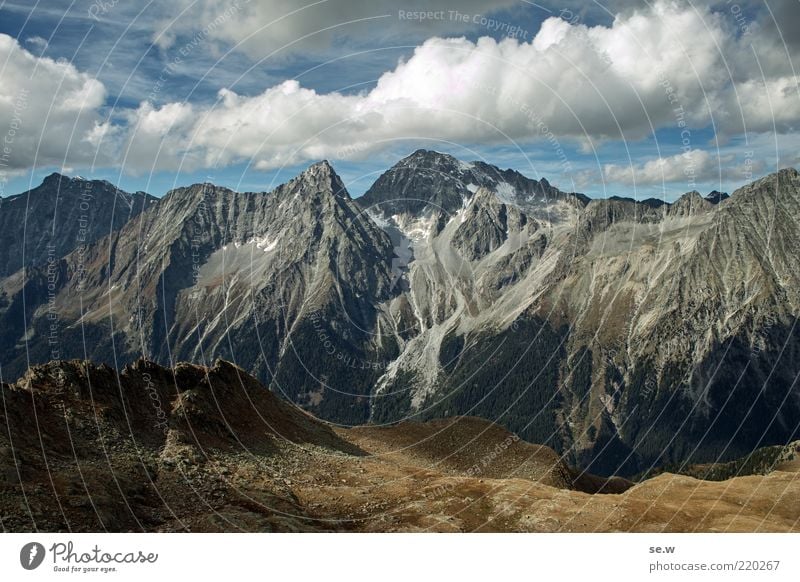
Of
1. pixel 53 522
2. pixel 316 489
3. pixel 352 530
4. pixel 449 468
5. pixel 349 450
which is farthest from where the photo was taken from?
pixel 449 468

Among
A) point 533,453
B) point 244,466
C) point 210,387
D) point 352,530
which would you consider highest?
point 210,387

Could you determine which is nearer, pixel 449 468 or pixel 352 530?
pixel 352 530

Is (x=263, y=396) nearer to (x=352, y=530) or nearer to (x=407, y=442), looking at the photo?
(x=407, y=442)

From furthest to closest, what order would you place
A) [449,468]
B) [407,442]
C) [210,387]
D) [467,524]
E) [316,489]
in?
[407,442] → [449,468] → [210,387] → [316,489] → [467,524]

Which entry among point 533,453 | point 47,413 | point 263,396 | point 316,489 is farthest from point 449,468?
point 47,413

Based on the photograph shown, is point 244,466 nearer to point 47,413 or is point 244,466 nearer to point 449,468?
point 47,413

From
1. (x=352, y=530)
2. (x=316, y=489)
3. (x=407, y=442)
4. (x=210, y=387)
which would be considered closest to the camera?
(x=352, y=530)

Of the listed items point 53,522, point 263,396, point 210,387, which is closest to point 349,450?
point 263,396

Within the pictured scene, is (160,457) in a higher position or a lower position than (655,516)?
higher

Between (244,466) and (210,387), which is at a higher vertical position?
(210,387)
